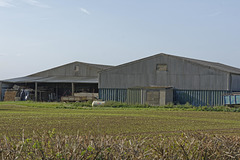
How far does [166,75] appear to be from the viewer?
49469mm

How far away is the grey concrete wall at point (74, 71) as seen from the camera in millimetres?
64375

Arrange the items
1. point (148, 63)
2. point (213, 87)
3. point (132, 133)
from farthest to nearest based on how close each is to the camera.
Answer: point (148, 63), point (213, 87), point (132, 133)

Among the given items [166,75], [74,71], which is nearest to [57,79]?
[74,71]

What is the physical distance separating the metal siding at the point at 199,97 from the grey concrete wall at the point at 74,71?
61.5 feet

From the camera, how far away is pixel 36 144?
717 cm

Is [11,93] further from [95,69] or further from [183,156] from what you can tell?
[183,156]

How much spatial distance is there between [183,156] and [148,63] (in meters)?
42.8

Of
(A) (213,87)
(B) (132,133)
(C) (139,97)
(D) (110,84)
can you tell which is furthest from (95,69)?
(B) (132,133)

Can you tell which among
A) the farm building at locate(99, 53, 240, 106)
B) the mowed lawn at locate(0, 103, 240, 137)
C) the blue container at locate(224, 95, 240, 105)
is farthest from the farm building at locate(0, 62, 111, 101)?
the mowed lawn at locate(0, 103, 240, 137)

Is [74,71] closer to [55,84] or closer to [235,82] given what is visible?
[55,84]

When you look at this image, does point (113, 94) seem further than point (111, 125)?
Yes

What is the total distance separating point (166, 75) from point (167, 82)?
82 centimetres

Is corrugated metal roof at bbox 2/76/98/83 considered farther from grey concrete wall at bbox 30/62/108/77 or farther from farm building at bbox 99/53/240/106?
farm building at bbox 99/53/240/106

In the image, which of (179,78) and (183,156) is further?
(179,78)
